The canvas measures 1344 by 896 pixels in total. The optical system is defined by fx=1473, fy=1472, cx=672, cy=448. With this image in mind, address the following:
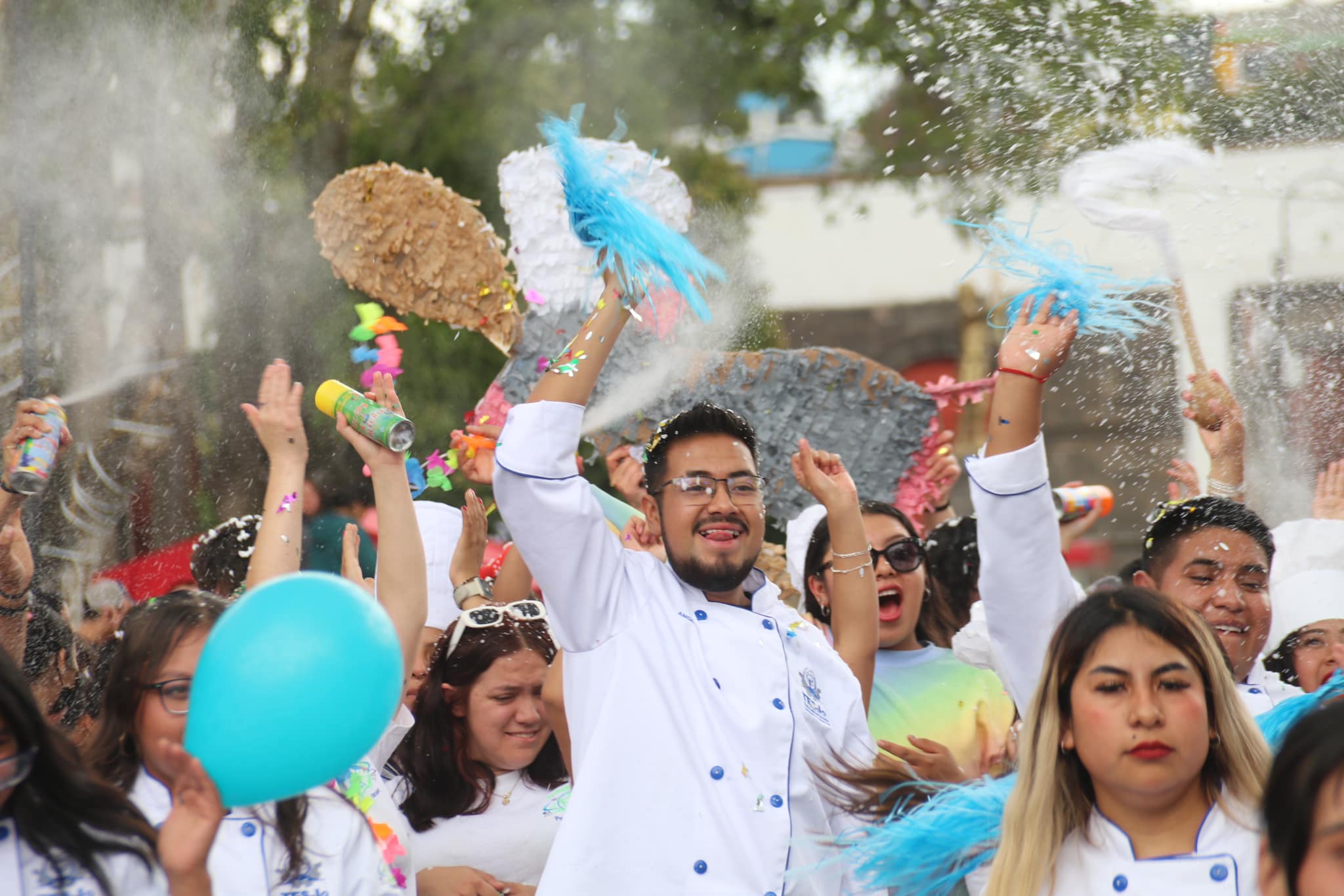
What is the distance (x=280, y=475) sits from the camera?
281 cm

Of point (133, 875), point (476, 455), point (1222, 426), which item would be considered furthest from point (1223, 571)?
point (133, 875)

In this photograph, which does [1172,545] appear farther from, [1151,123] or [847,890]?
[1151,123]

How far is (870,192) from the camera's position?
1088 cm

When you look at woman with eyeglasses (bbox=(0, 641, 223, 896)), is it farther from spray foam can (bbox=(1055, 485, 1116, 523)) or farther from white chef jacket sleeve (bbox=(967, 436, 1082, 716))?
spray foam can (bbox=(1055, 485, 1116, 523))

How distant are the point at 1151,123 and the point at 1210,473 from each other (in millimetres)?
1482

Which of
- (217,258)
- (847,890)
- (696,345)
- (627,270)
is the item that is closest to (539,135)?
(217,258)

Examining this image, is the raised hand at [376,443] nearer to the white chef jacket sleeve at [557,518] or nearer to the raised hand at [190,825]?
the white chef jacket sleeve at [557,518]

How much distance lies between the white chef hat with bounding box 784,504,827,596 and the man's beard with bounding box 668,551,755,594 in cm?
107

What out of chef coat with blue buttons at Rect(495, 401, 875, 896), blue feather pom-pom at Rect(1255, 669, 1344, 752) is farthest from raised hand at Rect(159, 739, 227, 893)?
blue feather pom-pom at Rect(1255, 669, 1344, 752)

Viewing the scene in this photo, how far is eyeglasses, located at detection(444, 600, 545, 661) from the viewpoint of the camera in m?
3.09

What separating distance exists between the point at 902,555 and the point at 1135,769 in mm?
1438

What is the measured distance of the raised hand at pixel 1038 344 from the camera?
7.85 ft

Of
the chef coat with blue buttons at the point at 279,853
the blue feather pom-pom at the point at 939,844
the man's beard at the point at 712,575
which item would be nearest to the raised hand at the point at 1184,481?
the man's beard at the point at 712,575

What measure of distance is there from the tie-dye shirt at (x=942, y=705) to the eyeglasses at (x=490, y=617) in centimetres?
76
